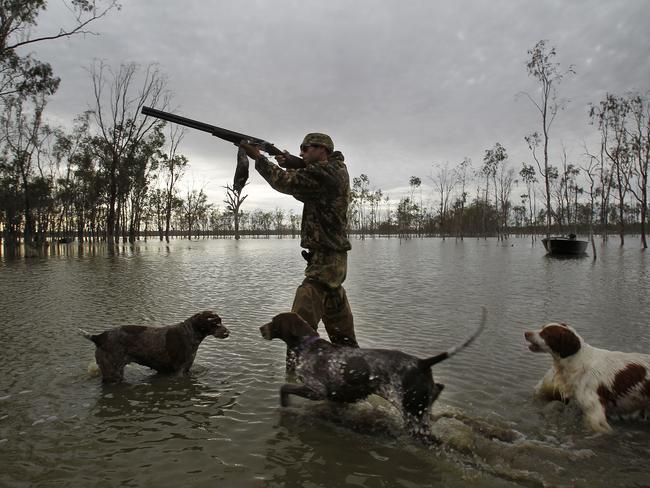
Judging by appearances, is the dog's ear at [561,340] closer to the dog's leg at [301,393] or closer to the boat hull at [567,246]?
the dog's leg at [301,393]

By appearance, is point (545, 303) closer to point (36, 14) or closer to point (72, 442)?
point (72, 442)

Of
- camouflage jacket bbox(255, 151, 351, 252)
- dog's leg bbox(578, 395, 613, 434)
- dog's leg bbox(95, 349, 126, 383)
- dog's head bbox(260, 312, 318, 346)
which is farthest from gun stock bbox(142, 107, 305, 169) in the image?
dog's leg bbox(578, 395, 613, 434)

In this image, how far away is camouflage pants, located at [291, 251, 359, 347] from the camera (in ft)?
14.9

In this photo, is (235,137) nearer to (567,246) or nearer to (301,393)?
(301,393)

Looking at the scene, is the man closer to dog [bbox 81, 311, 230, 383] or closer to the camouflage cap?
the camouflage cap

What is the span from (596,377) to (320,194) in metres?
3.40

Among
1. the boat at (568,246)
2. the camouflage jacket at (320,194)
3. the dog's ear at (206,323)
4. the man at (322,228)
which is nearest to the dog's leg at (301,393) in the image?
the man at (322,228)

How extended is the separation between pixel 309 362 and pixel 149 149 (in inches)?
2022

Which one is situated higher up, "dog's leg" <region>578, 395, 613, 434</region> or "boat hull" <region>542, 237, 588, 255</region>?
"boat hull" <region>542, 237, 588, 255</region>

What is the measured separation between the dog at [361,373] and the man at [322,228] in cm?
58

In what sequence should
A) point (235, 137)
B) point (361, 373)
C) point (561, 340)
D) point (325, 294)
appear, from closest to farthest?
point (361, 373) < point (561, 340) < point (325, 294) < point (235, 137)

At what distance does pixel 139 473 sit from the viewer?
2.85 m

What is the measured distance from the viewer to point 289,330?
393cm

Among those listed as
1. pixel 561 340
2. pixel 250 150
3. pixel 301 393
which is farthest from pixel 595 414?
pixel 250 150
